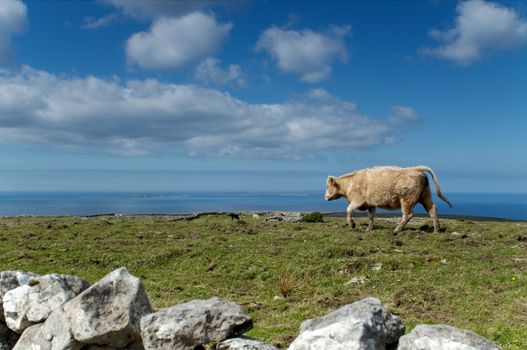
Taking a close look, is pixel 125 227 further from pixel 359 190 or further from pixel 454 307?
pixel 454 307

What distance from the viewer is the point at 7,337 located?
9539mm

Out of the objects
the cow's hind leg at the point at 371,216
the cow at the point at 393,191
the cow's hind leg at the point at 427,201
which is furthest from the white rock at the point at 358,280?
the cow's hind leg at the point at 427,201

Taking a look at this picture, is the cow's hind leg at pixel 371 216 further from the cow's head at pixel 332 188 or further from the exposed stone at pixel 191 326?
the exposed stone at pixel 191 326

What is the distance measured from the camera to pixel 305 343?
6.25m

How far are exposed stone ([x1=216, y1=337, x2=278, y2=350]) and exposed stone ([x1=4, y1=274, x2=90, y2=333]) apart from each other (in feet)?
11.0

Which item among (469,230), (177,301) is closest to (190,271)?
(177,301)

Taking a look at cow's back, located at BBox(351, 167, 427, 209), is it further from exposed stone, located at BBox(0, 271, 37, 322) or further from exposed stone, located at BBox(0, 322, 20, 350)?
exposed stone, located at BBox(0, 322, 20, 350)

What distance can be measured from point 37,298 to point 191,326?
3551mm

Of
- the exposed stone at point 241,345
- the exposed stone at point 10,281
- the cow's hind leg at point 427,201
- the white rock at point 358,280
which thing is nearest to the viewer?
the exposed stone at point 241,345

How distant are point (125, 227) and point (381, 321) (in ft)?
76.4

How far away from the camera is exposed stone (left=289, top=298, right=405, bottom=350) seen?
5945mm

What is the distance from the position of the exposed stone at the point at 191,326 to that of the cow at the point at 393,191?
56.4 feet

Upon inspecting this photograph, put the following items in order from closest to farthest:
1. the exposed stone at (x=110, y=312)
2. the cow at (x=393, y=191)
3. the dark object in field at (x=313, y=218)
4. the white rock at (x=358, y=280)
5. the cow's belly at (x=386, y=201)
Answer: the exposed stone at (x=110, y=312)
the white rock at (x=358, y=280)
the cow at (x=393, y=191)
the cow's belly at (x=386, y=201)
the dark object in field at (x=313, y=218)

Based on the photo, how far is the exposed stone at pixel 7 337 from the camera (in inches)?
370
